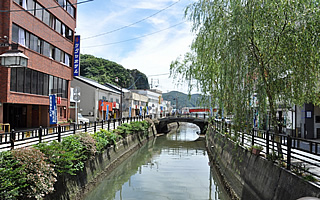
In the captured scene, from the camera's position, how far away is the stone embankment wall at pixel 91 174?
9.95 m

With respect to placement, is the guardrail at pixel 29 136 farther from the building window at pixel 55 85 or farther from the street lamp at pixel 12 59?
the building window at pixel 55 85

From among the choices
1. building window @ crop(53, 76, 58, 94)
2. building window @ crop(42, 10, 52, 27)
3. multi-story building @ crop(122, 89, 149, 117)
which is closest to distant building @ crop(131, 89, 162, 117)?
multi-story building @ crop(122, 89, 149, 117)

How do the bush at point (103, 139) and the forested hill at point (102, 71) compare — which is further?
the forested hill at point (102, 71)

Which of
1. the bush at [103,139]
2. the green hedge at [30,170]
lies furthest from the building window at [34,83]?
the green hedge at [30,170]

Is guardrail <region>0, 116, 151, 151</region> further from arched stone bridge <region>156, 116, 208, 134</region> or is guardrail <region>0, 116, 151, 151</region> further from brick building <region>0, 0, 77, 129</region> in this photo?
arched stone bridge <region>156, 116, 208, 134</region>

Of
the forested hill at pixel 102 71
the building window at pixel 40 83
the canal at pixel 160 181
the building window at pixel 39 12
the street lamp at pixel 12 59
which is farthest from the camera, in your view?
the forested hill at pixel 102 71

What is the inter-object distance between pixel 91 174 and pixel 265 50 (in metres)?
10.5

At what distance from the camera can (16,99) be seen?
757 inches

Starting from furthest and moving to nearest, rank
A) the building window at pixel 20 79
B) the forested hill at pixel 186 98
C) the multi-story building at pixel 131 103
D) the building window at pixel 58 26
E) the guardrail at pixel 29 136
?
the multi-story building at pixel 131 103, the building window at pixel 58 26, the building window at pixel 20 79, the forested hill at pixel 186 98, the guardrail at pixel 29 136

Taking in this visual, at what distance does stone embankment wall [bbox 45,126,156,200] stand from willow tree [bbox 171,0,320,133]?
281 inches

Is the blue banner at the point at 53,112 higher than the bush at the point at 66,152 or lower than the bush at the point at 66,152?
higher

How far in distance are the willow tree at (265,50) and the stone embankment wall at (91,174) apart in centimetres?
713

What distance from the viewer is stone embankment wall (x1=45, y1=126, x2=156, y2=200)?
9953 millimetres

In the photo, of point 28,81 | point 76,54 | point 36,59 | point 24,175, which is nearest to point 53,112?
point 28,81
